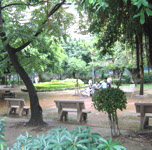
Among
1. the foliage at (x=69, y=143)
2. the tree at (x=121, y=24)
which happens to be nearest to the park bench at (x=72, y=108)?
the tree at (x=121, y=24)

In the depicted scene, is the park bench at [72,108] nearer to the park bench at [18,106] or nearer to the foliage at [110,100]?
the park bench at [18,106]

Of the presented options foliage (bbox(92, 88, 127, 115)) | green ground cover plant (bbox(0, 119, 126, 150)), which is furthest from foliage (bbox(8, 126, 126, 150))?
foliage (bbox(92, 88, 127, 115))

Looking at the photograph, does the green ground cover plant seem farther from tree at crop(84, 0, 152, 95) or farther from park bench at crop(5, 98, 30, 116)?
park bench at crop(5, 98, 30, 116)

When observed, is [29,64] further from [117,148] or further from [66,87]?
[66,87]

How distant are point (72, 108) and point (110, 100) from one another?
3437 mm

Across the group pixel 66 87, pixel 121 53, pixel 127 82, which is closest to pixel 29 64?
pixel 121 53

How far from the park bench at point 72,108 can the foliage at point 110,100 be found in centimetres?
273

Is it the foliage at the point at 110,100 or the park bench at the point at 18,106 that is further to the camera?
the park bench at the point at 18,106

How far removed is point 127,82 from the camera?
113ft

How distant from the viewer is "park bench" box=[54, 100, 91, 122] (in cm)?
798

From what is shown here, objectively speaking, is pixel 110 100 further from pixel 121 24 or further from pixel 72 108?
pixel 121 24

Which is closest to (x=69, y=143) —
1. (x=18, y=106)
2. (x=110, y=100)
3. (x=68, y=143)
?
(x=68, y=143)

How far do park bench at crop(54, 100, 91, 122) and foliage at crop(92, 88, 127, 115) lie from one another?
8.95ft

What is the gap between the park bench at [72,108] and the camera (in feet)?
26.2
